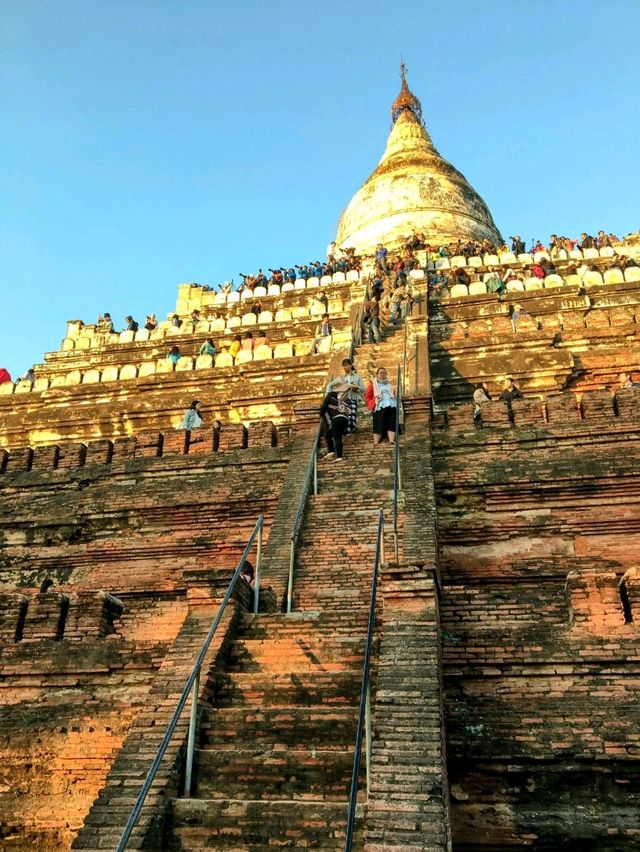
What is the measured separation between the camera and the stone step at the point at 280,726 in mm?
6883

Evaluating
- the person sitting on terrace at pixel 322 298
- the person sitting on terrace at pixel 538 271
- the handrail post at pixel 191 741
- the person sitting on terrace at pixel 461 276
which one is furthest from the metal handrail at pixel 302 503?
the person sitting on terrace at pixel 461 276

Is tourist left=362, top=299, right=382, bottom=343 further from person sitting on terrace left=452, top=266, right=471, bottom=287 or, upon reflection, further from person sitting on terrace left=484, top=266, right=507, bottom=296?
person sitting on terrace left=452, top=266, right=471, bottom=287

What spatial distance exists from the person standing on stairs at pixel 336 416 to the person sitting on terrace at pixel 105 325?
14.6 metres

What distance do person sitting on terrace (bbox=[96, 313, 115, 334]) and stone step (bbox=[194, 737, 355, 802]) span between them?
2072cm

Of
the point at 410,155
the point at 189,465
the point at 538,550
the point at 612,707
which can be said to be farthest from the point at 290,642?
the point at 410,155

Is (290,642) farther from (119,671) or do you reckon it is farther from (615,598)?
(615,598)

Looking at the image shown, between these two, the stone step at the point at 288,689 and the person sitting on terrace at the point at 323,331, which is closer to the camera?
the stone step at the point at 288,689

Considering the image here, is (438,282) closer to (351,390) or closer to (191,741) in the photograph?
(351,390)

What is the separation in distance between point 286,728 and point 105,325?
2132 cm

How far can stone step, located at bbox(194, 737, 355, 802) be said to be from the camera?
21.1 feet

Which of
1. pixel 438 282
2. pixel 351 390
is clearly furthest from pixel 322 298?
pixel 351 390

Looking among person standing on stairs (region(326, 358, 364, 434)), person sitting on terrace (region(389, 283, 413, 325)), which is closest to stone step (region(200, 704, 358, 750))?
person standing on stairs (region(326, 358, 364, 434))

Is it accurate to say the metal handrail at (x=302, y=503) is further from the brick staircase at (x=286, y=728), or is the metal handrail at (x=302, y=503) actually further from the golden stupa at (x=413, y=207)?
the golden stupa at (x=413, y=207)

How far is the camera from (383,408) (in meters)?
12.8
